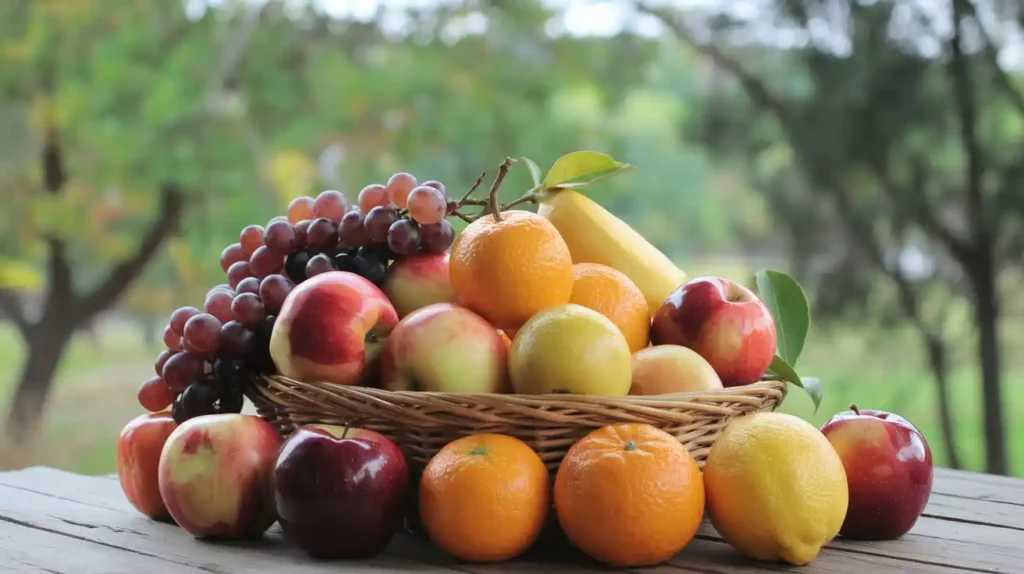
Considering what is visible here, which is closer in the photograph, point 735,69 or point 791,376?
point 791,376

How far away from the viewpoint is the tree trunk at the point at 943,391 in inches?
112

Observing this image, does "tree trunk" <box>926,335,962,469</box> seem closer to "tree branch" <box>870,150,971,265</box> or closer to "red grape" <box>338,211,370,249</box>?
"tree branch" <box>870,150,971,265</box>

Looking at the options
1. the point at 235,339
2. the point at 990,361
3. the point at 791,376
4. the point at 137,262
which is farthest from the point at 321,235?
the point at 137,262

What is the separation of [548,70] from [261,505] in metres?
3.08

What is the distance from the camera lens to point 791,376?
1018mm

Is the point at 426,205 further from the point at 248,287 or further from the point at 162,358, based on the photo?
the point at 162,358

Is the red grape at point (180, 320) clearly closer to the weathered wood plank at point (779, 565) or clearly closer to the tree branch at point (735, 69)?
the weathered wood plank at point (779, 565)

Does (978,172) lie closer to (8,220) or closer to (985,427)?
(985,427)

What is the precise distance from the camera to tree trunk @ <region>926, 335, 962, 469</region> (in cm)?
286

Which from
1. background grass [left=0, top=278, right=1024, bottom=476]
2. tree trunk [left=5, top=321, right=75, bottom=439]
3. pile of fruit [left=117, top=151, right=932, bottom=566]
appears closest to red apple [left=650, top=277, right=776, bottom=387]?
pile of fruit [left=117, top=151, right=932, bottom=566]

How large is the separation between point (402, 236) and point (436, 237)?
4cm

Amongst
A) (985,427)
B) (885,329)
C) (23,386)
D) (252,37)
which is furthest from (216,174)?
(985,427)

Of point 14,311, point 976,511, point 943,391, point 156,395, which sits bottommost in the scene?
point 943,391

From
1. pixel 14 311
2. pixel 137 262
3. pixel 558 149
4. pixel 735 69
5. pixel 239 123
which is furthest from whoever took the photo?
pixel 14 311
